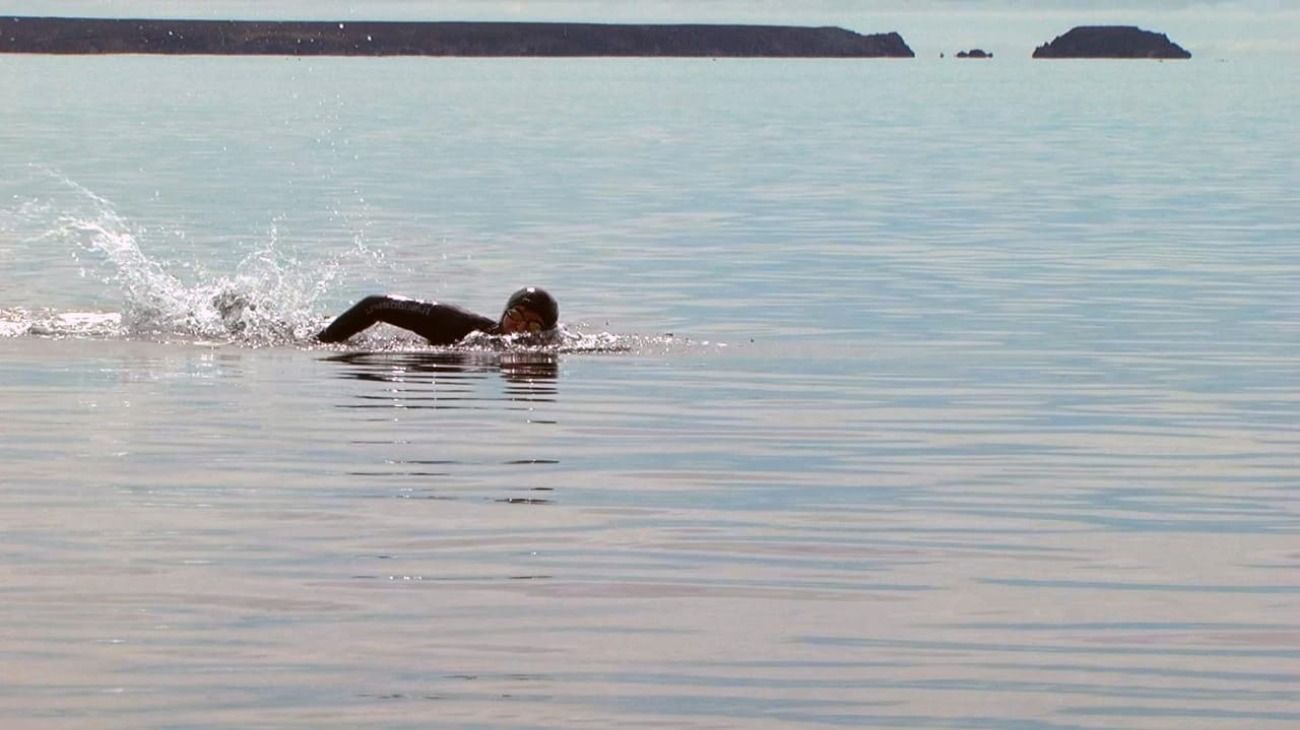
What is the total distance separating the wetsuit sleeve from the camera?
75.6ft

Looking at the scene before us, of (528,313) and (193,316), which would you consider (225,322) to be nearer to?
(193,316)

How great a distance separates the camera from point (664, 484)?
1579 centimetres

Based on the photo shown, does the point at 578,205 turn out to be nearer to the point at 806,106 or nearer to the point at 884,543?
the point at 884,543

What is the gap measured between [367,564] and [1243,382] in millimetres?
10278

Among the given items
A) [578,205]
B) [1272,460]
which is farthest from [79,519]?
[578,205]

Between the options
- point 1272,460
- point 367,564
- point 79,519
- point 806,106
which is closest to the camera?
point 367,564

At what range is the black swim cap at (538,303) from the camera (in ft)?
76.8

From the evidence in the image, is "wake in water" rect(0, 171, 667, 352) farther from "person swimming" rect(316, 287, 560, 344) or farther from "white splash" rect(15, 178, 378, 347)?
"person swimming" rect(316, 287, 560, 344)

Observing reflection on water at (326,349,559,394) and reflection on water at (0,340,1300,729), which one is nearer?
reflection on water at (0,340,1300,729)

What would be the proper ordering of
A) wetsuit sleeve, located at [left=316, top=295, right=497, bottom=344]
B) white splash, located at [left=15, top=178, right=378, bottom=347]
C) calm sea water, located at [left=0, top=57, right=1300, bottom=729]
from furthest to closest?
white splash, located at [left=15, top=178, right=378, bottom=347], wetsuit sleeve, located at [left=316, top=295, right=497, bottom=344], calm sea water, located at [left=0, top=57, right=1300, bottom=729]

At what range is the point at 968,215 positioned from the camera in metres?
46.2

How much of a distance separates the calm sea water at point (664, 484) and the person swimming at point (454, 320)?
0.25 m

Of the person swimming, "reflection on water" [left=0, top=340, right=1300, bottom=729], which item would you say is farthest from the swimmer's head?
"reflection on water" [left=0, top=340, right=1300, bottom=729]

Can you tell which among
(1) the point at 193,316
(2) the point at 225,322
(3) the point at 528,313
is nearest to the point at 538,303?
(3) the point at 528,313
